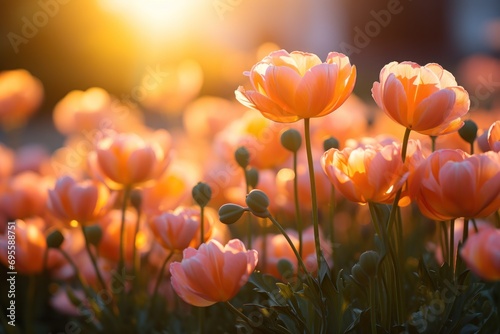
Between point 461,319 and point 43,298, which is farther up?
point 461,319

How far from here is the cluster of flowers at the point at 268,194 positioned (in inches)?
36.5

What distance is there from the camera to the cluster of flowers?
3.04 ft

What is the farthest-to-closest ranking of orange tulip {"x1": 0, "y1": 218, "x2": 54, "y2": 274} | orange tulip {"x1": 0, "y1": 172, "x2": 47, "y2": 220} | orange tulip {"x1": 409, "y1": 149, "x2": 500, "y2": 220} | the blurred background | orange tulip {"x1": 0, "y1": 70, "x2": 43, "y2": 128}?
the blurred background → orange tulip {"x1": 0, "y1": 70, "x2": 43, "y2": 128} → orange tulip {"x1": 0, "y1": 172, "x2": 47, "y2": 220} → orange tulip {"x1": 0, "y1": 218, "x2": 54, "y2": 274} → orange tulip {"x1": 409, "y1": 149, "x2": 500, "y2": 220}

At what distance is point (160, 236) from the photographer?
124cm

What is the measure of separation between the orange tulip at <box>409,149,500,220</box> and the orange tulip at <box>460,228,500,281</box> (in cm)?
11

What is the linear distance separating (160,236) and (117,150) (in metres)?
0.29

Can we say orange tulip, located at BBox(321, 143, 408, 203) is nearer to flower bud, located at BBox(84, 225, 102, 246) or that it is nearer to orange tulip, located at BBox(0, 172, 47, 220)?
flower bud, located at BBox(84, 225, 102, 246)

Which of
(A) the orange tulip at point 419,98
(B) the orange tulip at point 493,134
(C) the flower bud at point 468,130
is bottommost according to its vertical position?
(C) the flower bud at point 468,130

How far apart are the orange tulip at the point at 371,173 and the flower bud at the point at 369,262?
0.26 ft

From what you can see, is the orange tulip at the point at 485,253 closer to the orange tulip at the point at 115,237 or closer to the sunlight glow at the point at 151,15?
the orange tulip at the point at 115,237

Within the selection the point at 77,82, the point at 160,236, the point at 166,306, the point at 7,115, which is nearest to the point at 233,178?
the point at 166,306

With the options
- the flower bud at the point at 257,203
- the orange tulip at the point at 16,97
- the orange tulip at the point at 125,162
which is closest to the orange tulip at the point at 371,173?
the flower bud at the point at 257,203

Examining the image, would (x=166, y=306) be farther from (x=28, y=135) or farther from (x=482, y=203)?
(x=28, y=135)

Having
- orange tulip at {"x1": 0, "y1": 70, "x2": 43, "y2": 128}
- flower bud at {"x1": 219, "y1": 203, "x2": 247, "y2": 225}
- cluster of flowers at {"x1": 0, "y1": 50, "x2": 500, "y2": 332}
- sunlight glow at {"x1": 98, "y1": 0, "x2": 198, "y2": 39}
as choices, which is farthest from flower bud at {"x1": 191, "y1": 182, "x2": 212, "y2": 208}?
sunlight glow at {"x1": 98, "y1": 0, "x2": 198, "y2": 39}
